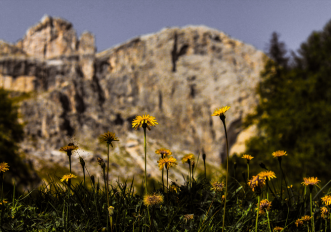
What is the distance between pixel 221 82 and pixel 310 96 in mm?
100723

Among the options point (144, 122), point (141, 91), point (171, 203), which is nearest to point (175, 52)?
point (141, 91)

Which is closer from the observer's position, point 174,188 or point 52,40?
point 174,188

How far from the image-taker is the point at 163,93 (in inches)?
4552

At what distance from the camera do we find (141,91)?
11794cm

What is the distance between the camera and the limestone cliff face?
104 m

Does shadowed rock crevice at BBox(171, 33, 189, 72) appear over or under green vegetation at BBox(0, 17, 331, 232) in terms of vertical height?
over

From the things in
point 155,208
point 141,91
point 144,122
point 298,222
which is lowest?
point 298,222

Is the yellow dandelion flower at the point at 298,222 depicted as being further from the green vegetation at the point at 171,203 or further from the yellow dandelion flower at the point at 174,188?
the yellow dandelion flower at the point at 174,188

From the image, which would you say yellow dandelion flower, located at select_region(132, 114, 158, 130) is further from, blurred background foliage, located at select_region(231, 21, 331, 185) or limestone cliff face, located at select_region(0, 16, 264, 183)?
limestone cliff face, located at select_region(0, 16, 264, 183)

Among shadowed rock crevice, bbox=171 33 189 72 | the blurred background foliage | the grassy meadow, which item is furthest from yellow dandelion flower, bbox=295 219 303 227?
shadowed rock crevice, bbox=171 33 189 72

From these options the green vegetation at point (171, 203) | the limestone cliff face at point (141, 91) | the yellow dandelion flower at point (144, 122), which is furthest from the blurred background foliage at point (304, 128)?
the limestone cliff face at point (141, 91)

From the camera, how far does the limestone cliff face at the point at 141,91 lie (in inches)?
4097

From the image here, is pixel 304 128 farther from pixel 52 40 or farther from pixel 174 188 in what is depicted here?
pixel 52 40

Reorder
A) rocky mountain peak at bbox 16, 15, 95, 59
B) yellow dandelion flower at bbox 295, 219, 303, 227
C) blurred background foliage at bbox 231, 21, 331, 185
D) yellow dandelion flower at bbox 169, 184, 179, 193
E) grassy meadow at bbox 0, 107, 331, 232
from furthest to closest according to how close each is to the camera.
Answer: rocky mountain peak at bbox 16, 15, 95, 59, blurred background foliage at bbox 231, 21, 331, 185, yellow dandelion flower at bbox 169, 184, 179, 193, yellow dandelion flower at bbox 295, 219, 303, 227, grassy meadow at bbox 0, 107, 331, 232
